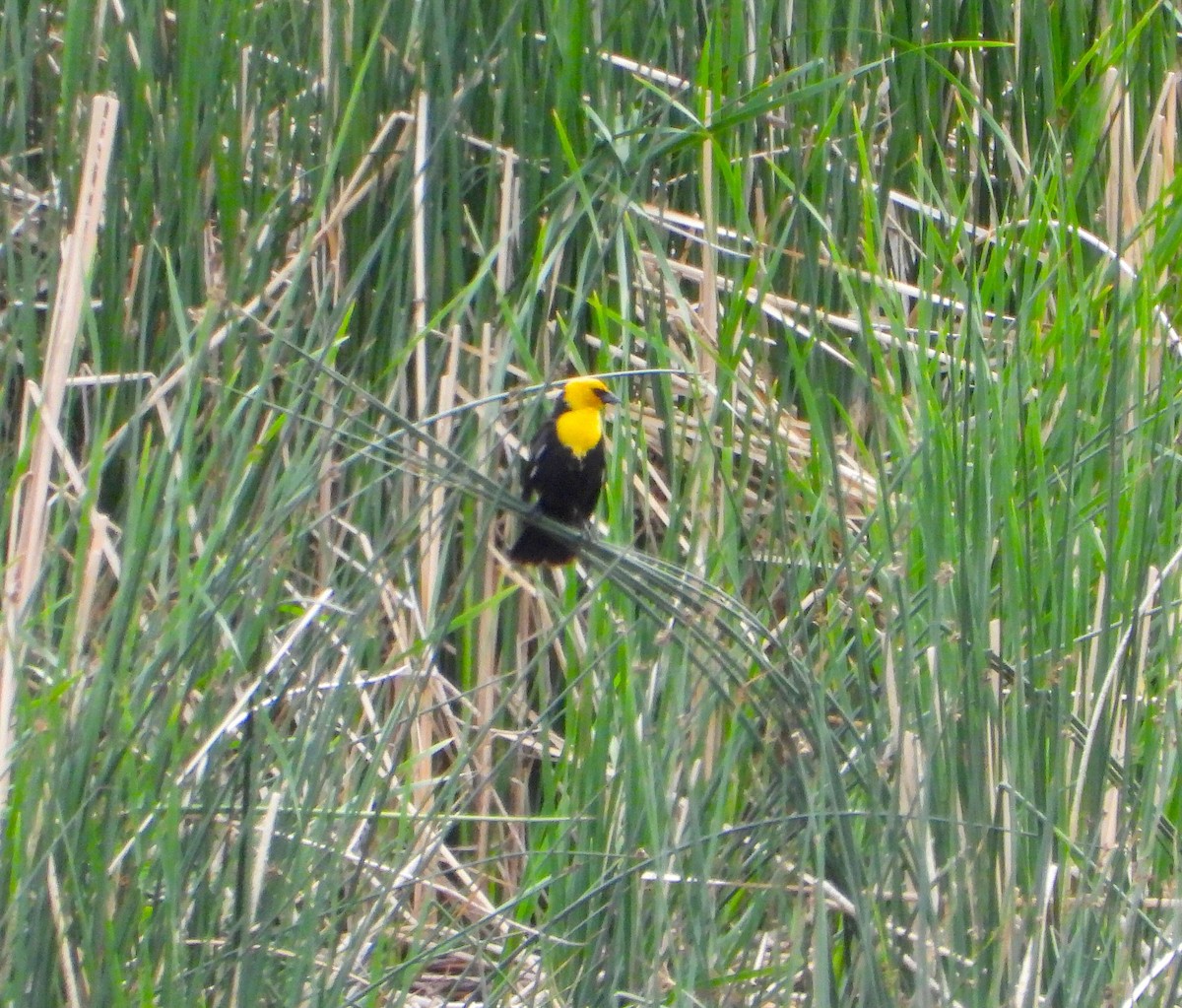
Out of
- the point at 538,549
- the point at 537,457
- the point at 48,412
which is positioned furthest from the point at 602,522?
the point at 48,412

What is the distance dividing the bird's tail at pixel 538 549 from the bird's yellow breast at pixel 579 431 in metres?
0.17

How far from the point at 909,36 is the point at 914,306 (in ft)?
1.41

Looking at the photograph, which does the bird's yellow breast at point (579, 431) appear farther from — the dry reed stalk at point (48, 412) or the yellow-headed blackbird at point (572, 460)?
the dry reed stalk at point (48, 412)

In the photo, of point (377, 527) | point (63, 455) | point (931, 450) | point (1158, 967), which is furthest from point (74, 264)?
point (1158, 967)

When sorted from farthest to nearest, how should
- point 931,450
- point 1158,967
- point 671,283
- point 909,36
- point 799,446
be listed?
point 909,36, point 799,446, point 671,283, point 931,450, point 1158,967

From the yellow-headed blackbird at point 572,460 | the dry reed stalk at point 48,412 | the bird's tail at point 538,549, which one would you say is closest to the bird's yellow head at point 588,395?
the yellow-headed blackbird at point 572,460

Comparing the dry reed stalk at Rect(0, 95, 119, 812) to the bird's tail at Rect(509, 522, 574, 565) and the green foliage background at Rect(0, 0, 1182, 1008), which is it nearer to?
the green foliage background at Rect(0, 0, 1182, 1008)

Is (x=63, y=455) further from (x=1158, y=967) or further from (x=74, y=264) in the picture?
(x=1158, y=967)

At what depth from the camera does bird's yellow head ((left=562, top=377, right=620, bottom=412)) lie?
86.7 inches

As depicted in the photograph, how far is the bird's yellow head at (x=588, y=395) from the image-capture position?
86.7 inches

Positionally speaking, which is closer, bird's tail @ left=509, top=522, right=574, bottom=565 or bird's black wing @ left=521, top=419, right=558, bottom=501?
bird's tail @ left=509, top=522, right=574, bottom=565

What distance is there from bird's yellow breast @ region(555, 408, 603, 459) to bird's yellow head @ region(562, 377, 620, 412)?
2 cm

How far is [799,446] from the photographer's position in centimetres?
242

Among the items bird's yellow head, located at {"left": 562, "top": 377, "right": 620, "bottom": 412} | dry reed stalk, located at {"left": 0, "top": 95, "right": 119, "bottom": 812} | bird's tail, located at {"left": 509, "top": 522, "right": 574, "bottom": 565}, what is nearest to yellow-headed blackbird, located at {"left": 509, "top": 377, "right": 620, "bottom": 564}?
bird's yellow head, located at {"left": 562, "top": 377, "right": 620, "bottom": 412}
